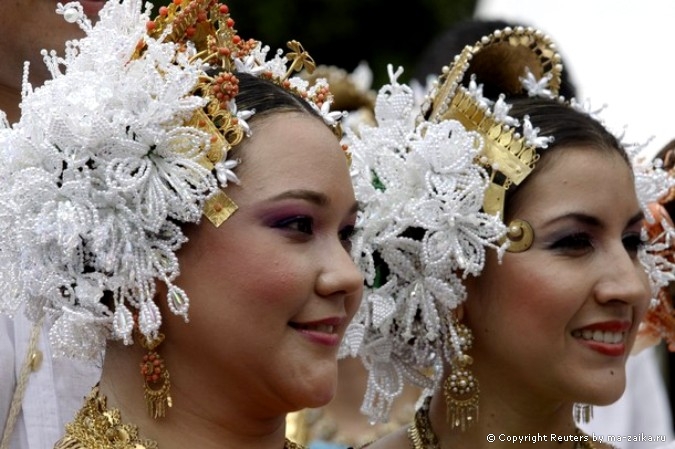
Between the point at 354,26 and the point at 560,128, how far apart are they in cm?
748

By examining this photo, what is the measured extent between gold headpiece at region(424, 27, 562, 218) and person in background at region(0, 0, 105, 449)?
44.4 inches

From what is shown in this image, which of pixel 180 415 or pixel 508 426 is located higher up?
pixel 508 426

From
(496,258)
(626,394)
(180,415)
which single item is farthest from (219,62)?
(626,394)

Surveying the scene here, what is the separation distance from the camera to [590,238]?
4.27 meters

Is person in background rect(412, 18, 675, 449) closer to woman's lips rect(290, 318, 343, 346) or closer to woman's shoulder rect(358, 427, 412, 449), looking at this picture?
woman's shoulder rect(358, 427, 412, 449)

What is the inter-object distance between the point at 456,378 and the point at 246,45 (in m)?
1.26

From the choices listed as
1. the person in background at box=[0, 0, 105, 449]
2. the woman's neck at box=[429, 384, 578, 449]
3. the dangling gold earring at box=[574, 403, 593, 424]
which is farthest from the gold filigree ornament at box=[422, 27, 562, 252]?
the person in background at box=[0, 0, 105, 449]

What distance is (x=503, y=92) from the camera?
4676 mm

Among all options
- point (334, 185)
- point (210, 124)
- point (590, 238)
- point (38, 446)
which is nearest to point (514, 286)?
point (590, 238)

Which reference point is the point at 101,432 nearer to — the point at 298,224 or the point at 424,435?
the point at 298,224

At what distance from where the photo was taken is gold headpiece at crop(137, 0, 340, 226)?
11.8 ft

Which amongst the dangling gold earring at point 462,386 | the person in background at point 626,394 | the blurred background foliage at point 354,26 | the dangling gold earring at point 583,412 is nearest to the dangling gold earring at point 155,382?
the dangling gold earring at point 462,386

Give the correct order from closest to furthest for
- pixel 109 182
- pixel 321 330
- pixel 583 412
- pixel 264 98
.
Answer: pixel 109 182
pixel 321 330
pixel 264 98
pixel 583 412

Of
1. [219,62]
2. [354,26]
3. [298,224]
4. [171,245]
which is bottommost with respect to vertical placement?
[171,245]
